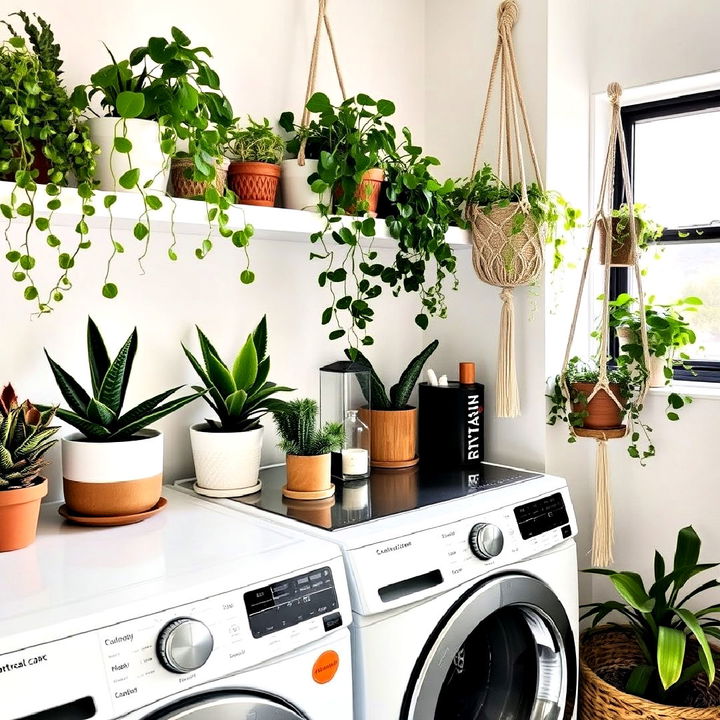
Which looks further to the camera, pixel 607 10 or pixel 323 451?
pixel 607 10

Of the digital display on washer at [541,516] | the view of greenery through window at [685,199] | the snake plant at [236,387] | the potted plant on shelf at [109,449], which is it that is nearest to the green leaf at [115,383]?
the potted plant on shelf at [109,449]

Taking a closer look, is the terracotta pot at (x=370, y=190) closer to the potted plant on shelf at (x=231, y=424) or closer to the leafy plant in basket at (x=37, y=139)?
the potted plant on shelf at (x=231, y=424)

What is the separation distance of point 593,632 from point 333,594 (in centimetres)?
114

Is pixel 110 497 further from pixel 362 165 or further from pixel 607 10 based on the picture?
pixel 607 10

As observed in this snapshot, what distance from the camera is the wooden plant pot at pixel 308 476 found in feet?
5.69

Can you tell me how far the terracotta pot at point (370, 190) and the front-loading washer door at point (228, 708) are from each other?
108cm

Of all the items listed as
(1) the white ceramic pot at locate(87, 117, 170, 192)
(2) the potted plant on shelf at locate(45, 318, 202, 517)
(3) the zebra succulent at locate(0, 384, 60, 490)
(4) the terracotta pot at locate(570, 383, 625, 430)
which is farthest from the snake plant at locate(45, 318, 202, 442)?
(4) the terracotta pot at locate(570, 383, 625, 430)

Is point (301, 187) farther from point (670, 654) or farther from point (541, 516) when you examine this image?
point (670, 654)

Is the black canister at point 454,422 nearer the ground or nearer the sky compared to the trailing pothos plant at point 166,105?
nearer the ground

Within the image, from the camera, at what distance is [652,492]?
2246 mm

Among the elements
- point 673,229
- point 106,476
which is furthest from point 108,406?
point 673,229

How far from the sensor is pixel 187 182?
162 cm

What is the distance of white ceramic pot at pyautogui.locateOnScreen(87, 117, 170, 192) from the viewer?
143 cm

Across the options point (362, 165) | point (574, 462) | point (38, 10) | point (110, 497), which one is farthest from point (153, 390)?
point (574, 462)
